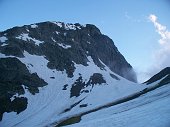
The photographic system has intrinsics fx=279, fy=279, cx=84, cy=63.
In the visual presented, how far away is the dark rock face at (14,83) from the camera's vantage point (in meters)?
107

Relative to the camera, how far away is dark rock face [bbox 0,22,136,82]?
14900cm

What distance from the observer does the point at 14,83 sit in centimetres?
12044

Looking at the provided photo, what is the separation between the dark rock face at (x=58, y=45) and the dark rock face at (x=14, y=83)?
11.8m

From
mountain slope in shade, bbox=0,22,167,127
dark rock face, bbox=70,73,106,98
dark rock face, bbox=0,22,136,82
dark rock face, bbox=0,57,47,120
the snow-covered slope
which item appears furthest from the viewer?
dark rock face, bbox=0,22,136,82

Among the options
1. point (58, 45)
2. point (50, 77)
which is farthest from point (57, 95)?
point (58, 45)

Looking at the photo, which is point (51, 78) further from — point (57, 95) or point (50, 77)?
point (57, 95)

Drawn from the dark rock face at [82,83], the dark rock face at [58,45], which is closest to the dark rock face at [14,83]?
the dark rock face at [58,45]

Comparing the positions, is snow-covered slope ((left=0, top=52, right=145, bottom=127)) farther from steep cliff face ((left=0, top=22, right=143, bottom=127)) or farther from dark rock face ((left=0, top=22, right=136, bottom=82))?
dark rock face ((left=0, top=22, right=136, bottom=82))

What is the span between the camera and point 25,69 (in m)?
131

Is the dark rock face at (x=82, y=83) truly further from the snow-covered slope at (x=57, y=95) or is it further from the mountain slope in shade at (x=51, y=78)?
the snow-covered slope at (x=57, y=95)

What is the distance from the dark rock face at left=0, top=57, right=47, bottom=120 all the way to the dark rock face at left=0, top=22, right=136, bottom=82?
11.8m

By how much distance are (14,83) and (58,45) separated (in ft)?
175

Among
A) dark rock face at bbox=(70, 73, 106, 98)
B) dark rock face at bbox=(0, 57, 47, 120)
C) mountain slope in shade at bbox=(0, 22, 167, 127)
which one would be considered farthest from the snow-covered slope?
dark rock face at bbox=(0, 57, 47, 120)

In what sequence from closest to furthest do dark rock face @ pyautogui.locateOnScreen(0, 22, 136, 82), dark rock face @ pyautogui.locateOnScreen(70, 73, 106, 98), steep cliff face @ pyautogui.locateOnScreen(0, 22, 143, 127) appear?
steep cliff face @ pyautogui.locateOnScreen(0, 22, 143, 127)
dark rock face @ pyautogui.locateOnScreen(70, 73, 106, 98)
dark rock face @ pyautogui.locateOnScreen(0, 22, 136, 82)
